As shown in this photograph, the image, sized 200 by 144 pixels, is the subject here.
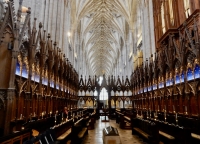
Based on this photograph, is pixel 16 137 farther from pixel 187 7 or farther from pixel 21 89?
pixel 187 7

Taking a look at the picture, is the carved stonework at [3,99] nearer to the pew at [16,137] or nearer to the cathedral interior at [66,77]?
the cathedral interior at [66,77]

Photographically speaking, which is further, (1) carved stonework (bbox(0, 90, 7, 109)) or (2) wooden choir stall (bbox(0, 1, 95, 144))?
(1) carved stonework (bbox(0, 90, 7, 109))

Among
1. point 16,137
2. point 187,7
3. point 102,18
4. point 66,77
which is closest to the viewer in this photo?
point 16,137

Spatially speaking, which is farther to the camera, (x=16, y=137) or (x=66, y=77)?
(x=66, y=77)

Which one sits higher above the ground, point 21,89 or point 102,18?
point 102,18

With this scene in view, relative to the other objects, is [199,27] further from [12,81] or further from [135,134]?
[12,81]

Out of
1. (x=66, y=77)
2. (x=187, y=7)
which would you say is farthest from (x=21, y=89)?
(x=187, y=7)

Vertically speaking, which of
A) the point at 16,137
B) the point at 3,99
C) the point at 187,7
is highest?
Result: the point at 187,7

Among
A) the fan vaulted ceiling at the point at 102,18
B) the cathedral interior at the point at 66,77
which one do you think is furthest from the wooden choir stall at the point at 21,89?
the fan vaulted ceiling at the point at 102,18

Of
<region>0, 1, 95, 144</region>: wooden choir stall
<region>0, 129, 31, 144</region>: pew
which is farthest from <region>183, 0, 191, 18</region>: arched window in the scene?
<region>0, 129, 31, 144</region>: pew

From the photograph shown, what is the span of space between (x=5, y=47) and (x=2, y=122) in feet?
8.84

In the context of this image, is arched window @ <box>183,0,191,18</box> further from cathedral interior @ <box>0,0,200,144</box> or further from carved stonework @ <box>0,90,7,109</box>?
carved stonework @ <box>0,90,7,109</box>

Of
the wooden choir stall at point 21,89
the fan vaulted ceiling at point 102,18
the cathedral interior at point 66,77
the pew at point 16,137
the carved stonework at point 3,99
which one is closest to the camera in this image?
the pew at point 16,137

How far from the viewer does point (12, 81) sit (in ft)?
20.1
